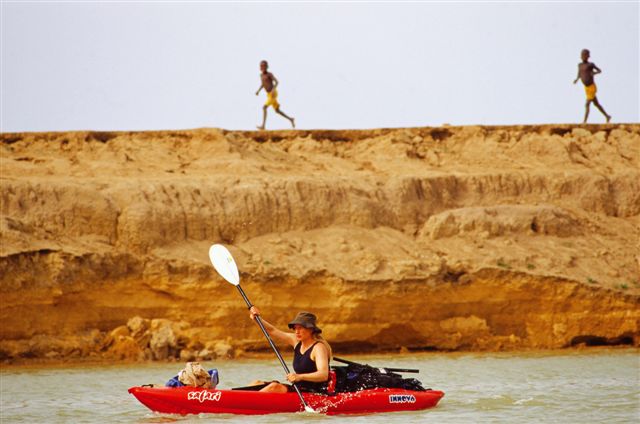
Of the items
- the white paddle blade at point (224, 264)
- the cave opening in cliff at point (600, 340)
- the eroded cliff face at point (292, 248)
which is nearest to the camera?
the white paddle blade at point (224, 264)

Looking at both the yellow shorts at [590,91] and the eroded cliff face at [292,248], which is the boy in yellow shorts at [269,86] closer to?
the eroded cliff face at [292,248]

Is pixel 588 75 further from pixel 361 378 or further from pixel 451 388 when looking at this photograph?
pixel 361 378

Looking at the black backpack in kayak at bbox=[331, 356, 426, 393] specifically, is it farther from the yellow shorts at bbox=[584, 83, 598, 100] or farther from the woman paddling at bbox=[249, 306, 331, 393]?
the yellow shorts at bbox=[584, 83, 598, 100]

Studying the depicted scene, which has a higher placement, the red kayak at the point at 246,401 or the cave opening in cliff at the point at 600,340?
the red kayak at the point at 246,401

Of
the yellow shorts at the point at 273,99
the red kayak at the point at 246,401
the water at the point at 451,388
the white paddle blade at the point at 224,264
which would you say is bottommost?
the water at the point at 451,388

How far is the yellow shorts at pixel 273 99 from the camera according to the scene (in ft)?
86.0

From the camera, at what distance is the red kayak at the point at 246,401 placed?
1418 cm

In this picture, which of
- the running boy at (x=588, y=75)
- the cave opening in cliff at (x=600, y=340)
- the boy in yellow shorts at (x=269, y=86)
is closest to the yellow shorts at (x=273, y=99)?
the boy in yellow shorts at (x=269, y=86)

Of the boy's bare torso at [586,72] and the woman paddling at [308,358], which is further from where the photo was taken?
the boy's bare torso at [586,72]

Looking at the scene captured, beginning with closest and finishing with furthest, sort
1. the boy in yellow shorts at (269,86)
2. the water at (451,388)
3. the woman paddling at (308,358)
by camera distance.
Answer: the woman paddling at (308,358), the water at (451,388), the boy in yellow shorts at (269,86)

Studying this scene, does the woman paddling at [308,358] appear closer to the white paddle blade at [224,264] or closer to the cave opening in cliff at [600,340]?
the white paddle blade at [224,264]

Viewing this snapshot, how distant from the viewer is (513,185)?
25.7m

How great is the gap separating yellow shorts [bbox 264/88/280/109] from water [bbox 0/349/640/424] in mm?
6608

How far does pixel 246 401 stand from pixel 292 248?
875 centimetres
